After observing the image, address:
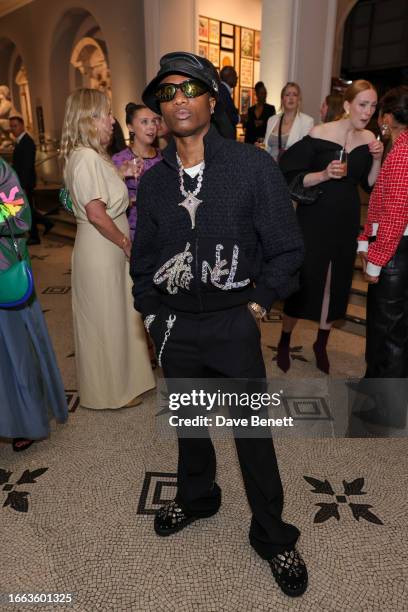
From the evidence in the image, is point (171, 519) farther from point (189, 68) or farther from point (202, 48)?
point (202, 48)

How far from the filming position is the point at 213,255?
1.48 meters

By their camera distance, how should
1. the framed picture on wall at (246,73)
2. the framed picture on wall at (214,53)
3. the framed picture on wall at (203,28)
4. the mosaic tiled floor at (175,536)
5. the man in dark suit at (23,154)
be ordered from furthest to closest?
the framed picture on wall at (246,73) → the framed picture on wall at (214,53) → the framed picture on wall at (203,28) → the man in dark suit at (23,154) → the mosaic tiled floor at (175,536)

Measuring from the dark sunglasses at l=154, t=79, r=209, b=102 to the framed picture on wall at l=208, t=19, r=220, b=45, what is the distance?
8.10 meters

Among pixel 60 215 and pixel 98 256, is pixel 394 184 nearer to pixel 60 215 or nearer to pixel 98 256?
pixel 98 256

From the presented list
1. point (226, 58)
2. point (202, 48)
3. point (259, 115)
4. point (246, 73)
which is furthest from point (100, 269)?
point (246, 73)

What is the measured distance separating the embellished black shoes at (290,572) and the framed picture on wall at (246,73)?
968cm

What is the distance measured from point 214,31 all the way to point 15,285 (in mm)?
8051

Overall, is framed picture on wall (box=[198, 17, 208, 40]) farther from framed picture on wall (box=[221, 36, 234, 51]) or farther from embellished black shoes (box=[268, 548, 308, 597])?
embellished black shoes (box=[268, 548, 308, 597])

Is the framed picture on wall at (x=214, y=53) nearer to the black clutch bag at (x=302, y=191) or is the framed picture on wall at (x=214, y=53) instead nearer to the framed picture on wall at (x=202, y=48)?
the framed picture on wall at (x=202, y=48)

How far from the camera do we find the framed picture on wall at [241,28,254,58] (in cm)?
922

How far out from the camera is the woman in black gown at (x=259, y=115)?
5.71 m

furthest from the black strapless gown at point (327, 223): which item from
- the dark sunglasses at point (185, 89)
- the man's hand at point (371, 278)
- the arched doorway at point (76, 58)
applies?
the arched doorway at point (76, 58)

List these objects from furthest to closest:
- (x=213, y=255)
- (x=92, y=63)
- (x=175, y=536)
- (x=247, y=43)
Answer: (x=92, y=63)
(x=247, y=43)
(x=175, y=536)
(x=213, y=255)

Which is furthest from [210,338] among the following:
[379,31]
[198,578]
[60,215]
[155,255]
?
[379,31]
